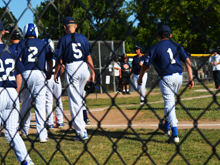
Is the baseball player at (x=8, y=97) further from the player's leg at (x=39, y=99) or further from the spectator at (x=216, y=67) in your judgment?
the spectator at (x=216, y=67)

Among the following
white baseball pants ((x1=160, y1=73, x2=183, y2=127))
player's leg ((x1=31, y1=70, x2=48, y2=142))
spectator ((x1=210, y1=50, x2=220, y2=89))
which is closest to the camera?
white baseball pants ((x1=160, y1=73, x2=183, y2=127))

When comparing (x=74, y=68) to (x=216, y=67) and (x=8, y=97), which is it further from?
(x=216, y=67)

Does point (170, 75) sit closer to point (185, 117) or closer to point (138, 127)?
point (138, 127)

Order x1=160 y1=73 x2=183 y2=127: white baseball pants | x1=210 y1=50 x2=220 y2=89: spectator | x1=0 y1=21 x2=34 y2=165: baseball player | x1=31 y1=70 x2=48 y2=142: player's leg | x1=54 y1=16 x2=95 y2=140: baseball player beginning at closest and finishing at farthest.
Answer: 1. x1=0 y1=21 x2=34 y2=165: baseball player
2. x1=54 y1=16 x2=95 y2=140: baseball player
3. x1=160 y1=73 x2=183 y2=127: white baseball pants
4. x1=31 y1=70 x2=48 y2=142: player's leg
5. x1=210 y1=50 x2=220 y2=89: spectator

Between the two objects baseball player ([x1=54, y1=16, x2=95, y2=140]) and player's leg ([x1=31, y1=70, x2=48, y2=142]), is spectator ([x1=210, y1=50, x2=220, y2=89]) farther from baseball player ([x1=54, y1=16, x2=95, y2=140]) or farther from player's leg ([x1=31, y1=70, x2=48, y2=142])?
player's leg ([x1=31, y1=70, x2=48, y2=142])

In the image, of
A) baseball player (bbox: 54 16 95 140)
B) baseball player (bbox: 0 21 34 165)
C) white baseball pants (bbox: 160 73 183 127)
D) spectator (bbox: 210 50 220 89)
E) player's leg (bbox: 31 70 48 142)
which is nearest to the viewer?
baseball player (bbox: 0 21 34 165)

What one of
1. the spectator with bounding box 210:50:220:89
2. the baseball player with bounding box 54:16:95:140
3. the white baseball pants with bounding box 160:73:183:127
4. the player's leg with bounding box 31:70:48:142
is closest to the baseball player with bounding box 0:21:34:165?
the baseball player with bounding box 54:16:95:140

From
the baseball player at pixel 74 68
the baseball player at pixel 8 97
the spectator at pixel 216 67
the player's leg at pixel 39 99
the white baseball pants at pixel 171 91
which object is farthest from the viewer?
the spectator at pixel 216 67

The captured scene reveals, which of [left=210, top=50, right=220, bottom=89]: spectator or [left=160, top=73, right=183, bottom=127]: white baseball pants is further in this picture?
[left=210, top=50, right=220, bottom=89]: spectator

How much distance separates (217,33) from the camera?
23625mm

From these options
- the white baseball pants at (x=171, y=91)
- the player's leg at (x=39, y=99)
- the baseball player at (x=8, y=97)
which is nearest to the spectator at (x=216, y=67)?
the white baseball pants at (x=171, y=91)

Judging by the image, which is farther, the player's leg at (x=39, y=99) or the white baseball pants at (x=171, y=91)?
the player's leg at (x=39, y=99)

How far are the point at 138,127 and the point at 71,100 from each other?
6.66ft

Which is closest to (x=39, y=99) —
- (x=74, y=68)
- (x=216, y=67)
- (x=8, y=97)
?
(x=74, y=68)
